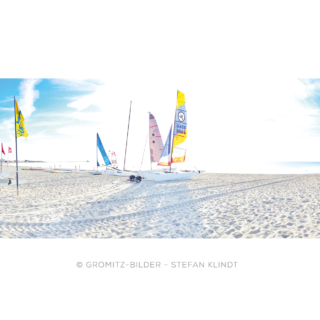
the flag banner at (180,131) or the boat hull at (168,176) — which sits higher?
the flag banner at (180,131)

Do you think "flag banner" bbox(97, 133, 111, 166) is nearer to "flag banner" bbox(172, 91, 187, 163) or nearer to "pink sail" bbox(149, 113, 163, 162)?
"pink sail" bbox(149, 113, 163, 162)

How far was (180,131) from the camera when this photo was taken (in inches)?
A: 619

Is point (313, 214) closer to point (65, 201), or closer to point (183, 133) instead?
point (65, 201)

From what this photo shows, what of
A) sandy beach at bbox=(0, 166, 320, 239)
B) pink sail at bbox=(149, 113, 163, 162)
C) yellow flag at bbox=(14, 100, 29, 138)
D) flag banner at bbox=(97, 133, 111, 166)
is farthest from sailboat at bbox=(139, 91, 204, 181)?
flag banner at bbox=(97, 133, 111, 166)

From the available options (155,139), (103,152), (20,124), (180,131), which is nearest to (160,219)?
(20,124)

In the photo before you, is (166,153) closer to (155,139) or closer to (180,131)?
(180,131)

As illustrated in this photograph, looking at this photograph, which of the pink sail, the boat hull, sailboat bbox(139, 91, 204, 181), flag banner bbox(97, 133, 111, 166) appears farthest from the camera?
flag banner bbox(97, 133, 111, 166)

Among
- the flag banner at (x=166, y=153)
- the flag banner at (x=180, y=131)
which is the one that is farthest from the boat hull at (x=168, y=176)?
the flag banner at (x=166, y=153)

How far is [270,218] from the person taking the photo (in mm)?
4945

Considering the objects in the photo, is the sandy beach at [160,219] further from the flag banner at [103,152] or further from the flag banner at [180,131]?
the flag banner at [103,152]

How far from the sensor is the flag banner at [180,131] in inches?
606

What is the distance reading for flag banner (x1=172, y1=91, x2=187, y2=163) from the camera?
15398 mm
